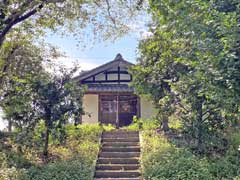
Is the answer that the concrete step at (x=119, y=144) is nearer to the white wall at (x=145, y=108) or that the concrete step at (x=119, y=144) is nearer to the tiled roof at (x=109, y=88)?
the tiled roof at (x=109, y=88)

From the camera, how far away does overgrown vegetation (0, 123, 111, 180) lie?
11758mm

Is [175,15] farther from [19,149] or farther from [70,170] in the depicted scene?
[19,149]

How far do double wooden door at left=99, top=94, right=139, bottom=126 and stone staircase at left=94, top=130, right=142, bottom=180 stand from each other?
27.8 ft

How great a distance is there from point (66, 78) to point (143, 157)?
11.0 ft

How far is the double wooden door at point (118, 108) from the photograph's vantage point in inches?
967

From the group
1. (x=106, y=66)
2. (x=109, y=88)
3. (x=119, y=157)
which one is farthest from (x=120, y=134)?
(x=106, y=66)

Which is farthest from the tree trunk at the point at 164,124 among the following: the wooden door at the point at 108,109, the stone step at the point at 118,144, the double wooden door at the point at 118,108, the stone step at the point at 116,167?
the wooden door at the point at 108,109

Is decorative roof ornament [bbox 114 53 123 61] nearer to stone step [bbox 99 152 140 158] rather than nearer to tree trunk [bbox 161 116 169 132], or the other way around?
tree trunk [bbox 161 116 169 132]

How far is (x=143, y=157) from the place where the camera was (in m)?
12.9

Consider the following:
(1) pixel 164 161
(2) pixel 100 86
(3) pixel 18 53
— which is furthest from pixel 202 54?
(2) pixel 100 86

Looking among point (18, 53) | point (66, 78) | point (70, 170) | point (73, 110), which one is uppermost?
point (18, 53)

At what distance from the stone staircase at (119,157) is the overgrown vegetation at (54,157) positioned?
1.00 ft

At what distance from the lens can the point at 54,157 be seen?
1343cm

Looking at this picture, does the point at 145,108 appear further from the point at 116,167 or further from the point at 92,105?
the point at 116,167
